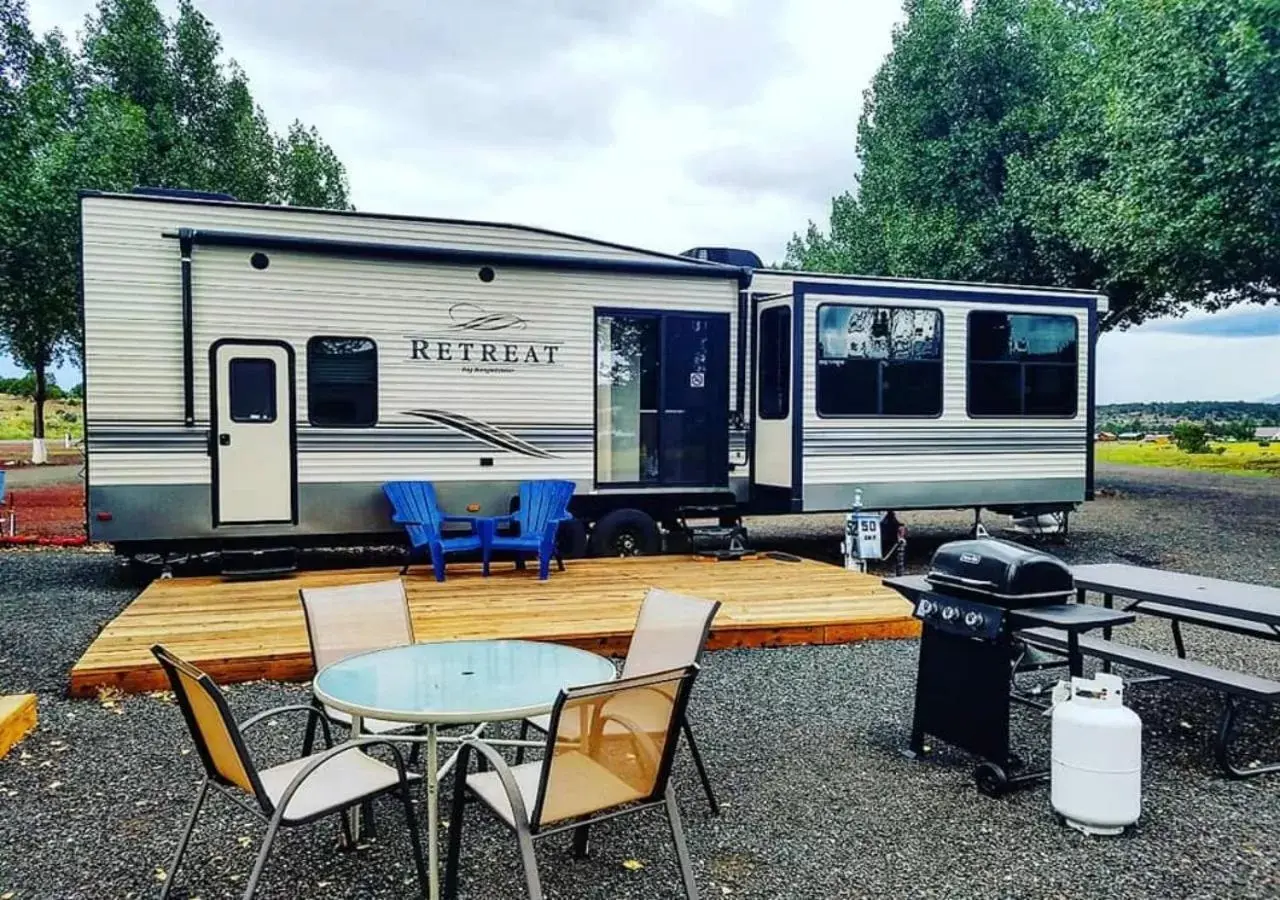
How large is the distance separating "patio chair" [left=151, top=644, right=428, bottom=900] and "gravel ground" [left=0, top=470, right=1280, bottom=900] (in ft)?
1.09

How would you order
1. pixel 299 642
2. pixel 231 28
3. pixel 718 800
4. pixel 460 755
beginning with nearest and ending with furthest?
pixel 460 755 → pixel 718 800 → pixel 299 642 → pixel 231 28

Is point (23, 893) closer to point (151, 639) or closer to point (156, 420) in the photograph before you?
point (151, 639)

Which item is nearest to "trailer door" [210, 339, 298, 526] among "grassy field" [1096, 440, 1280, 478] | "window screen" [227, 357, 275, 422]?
"window screen" [227, 357, 275, 422]

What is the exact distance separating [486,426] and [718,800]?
4.81m

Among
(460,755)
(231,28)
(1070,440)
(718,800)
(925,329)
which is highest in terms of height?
(231,28)

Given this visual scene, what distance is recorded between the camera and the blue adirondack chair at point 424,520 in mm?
6965

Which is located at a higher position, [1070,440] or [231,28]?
[231,28]

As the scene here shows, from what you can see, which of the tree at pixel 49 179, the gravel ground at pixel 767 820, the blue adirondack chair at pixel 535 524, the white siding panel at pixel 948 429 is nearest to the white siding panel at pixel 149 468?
the gravel ground at pixel 767 820

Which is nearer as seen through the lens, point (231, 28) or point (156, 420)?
point (156, 420)

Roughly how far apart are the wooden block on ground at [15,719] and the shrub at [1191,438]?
26883 mm

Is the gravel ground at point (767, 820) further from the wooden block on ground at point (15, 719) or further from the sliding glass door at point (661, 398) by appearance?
the sliding glass door at point (661, 398)

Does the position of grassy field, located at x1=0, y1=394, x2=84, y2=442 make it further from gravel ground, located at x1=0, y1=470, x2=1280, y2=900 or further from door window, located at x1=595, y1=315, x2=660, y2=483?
gravel ground, located at x1=0, y1=470, x2=1280, y2=900

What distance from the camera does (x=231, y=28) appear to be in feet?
73.0

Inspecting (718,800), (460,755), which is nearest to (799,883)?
(718,800)
